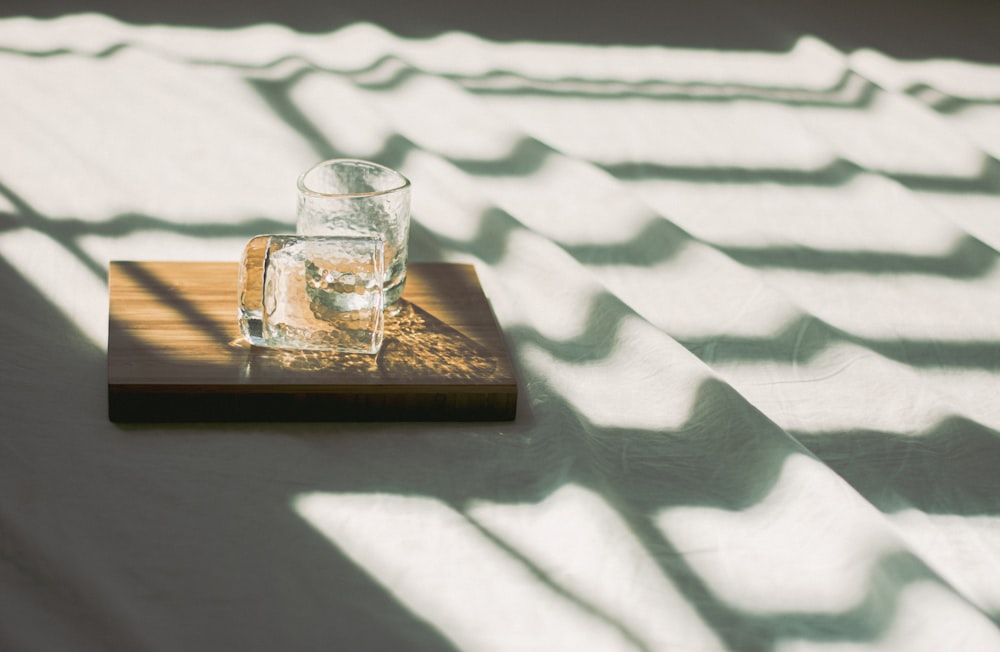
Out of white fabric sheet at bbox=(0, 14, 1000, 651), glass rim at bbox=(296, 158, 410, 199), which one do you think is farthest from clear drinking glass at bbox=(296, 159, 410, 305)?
white fabric sheet at bbox=(0, 14, 1000, 651)

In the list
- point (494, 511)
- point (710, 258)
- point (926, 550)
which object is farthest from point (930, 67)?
point (494, 511)

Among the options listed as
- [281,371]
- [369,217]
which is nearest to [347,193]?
[369,217]

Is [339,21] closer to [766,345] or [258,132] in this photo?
[258,132]

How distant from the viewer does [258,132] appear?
1543mm

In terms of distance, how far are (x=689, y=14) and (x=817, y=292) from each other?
112 cm

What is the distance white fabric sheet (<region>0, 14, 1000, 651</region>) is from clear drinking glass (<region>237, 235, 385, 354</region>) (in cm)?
8

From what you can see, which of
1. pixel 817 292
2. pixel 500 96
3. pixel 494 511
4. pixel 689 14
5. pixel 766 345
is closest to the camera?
pixel 494 511

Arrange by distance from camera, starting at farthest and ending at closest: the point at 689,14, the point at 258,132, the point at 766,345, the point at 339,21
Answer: the point at 689,14 < the point at 339,21 < the point at 258,132 < the point at 766,345

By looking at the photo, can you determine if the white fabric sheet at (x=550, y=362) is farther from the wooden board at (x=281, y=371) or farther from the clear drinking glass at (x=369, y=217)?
the clear drinking glass at (x=369, y=217)

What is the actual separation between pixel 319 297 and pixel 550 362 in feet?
0.79

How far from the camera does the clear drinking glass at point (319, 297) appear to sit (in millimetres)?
961

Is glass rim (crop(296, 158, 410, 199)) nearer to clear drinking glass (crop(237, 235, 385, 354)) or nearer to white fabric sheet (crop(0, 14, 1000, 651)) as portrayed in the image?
clear drinking glass (crop(237, 235, 385, 354))

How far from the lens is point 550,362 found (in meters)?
1.08

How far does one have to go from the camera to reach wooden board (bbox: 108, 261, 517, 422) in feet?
3.01
